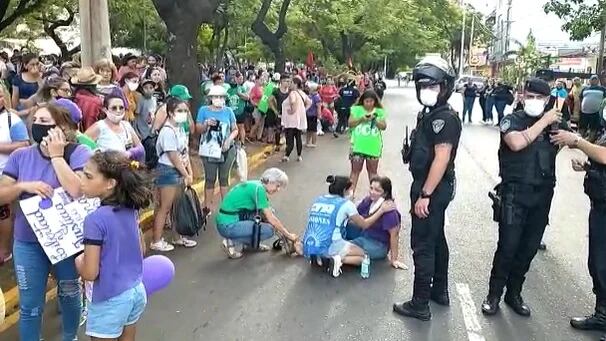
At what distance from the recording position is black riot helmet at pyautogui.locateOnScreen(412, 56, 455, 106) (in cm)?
508

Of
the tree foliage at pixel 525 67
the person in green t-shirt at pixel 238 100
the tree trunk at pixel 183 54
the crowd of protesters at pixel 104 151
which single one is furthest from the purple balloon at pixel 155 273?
the tree foliage at pixel 525 67

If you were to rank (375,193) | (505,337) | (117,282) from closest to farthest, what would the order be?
(117,282), (505,337), (375,193)

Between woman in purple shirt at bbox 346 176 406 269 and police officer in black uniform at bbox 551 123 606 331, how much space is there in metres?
1.86

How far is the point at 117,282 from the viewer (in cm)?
332

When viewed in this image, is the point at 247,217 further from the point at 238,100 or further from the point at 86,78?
the point at 238,100

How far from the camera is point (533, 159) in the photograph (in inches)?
198

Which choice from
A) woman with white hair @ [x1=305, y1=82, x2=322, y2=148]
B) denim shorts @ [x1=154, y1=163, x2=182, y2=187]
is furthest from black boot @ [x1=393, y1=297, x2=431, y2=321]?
woman with white hair @ [x1=305, y1=82, x2=322, y2=148]

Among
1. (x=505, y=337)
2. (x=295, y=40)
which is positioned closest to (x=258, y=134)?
(x=505, y=337)

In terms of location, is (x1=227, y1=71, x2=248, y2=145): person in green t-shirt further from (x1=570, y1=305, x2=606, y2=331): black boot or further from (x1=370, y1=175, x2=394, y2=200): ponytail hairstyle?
(x1=570, y1=305, x2=606, y2=331): black boot

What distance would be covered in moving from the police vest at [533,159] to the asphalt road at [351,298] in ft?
3.73

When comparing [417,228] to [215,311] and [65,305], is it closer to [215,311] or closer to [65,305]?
[215,311]

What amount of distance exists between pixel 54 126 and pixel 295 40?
34.9 meters

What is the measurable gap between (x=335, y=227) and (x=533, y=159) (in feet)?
6.51

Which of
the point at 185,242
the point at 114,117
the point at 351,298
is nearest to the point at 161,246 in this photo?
the point at 185,242
